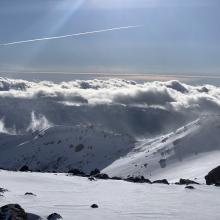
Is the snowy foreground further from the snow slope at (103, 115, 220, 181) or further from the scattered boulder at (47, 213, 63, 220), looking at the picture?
the snow slope at (103, 115, 220, 181)

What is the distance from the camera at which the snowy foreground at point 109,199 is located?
27.3 meters

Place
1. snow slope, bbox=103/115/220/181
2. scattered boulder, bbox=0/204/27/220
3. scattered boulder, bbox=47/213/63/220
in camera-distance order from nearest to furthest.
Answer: scattered boulder, bbox=0/204/27/220
scattered boulder, bbox=47/213/63/220
snow slope, bbox=103/115/220/181

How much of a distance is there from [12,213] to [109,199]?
11567 mm

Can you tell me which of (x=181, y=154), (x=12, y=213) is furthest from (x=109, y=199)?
(x=181, y=154)

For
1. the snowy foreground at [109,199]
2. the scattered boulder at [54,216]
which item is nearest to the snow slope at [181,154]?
the snowy foreground at [109,199]

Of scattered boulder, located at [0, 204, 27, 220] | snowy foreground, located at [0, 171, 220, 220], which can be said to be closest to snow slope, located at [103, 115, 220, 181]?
snowy foreground, located at [0, 171, 220, 220]

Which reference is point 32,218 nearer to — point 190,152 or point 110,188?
point 110,188

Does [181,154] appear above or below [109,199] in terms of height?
above

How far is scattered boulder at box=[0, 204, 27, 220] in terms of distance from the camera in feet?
72.8

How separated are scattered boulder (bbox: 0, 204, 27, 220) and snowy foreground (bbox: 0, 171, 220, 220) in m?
1.94

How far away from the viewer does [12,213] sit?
22531 mm

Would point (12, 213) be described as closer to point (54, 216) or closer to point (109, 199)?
point (54, 216)

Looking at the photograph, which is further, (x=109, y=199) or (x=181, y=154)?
(x=181, y=154)

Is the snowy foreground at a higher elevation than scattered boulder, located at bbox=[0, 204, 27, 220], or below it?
higher
